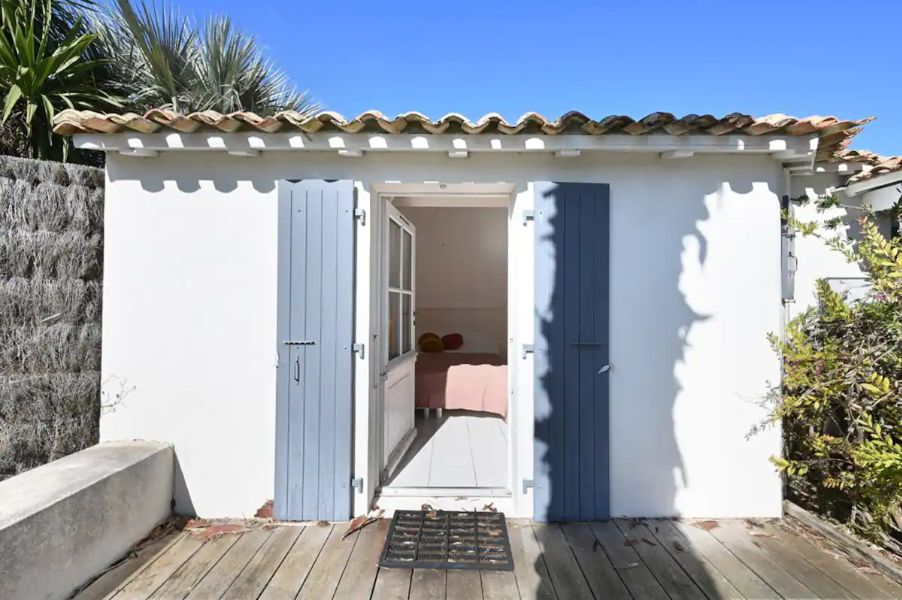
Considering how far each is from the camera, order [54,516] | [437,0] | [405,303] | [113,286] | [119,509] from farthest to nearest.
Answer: [437,0] < [405,303] < [113,286] < [119,509] < [54,516]

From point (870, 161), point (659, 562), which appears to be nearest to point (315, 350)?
point (659, 562)

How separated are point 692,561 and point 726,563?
19cm

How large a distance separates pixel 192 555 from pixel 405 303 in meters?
2.58

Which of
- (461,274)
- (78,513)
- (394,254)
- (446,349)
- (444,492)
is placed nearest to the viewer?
(78,513)

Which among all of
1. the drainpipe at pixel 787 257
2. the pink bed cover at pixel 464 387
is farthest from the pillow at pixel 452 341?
the drainpipe at pixel 787 257

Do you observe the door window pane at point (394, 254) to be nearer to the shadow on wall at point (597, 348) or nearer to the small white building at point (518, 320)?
the small white building at point (518, 320)

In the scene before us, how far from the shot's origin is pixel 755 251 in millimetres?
2854

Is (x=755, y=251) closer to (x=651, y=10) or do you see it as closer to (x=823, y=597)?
(x=823, y=597)

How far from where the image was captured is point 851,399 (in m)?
2.50

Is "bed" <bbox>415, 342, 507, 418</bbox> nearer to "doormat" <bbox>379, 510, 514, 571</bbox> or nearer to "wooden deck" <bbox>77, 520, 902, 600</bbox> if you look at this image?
"doormat" <bbox>379, 510, 514, 571</bbox>

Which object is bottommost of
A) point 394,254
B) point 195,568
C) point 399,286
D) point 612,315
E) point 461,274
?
point 195,568

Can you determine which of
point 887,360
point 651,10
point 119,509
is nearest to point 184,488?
point 119,509

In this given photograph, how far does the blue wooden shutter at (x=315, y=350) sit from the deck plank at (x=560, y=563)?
1.36m

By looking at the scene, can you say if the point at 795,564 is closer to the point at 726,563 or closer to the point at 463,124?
the point at 726,563
